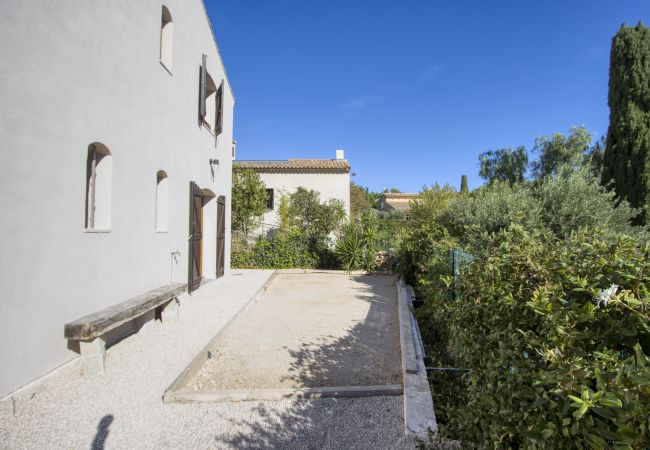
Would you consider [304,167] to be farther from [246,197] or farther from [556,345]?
[556,345]

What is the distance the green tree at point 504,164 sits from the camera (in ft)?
92.9

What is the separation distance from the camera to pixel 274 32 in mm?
10000

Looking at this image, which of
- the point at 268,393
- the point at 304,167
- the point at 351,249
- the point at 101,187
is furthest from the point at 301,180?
the point at 268,393

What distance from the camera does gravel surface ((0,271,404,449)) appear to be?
8.69 feet

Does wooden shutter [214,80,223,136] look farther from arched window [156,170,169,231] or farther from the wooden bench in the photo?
the wooden bench

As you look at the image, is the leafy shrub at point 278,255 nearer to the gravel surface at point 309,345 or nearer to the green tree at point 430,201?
the gravel surface at point 309,345

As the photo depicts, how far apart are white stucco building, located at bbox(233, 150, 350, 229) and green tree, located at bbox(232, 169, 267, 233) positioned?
3259 mm

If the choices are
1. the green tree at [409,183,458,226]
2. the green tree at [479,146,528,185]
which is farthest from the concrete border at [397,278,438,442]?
the green tree at [479,146,528,185]

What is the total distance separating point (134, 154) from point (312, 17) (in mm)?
7359

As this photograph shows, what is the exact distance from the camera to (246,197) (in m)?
14.4

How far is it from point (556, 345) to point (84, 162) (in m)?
4.47

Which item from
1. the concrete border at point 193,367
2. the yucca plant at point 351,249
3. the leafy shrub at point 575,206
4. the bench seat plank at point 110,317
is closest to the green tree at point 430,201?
the yucca plant at point 351,249

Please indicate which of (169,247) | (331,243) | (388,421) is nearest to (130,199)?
(169,247)

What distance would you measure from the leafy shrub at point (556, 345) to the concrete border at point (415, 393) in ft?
0.95
